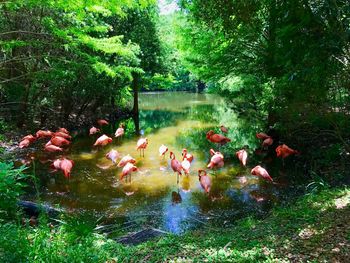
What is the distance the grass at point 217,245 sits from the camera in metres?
3.62

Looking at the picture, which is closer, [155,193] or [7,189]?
[7,189]

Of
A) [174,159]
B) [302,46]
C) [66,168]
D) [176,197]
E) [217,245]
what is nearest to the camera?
[217,245]

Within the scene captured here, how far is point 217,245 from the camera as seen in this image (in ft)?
13.9

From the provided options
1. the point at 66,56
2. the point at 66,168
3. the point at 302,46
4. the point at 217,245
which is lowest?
the point at 66,168

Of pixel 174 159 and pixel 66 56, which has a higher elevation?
pixel 66 56

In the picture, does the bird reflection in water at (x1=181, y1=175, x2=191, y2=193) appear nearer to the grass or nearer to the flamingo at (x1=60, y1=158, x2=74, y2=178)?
the flamingo at (x1=60, y1=158, x2=74, y2=178)

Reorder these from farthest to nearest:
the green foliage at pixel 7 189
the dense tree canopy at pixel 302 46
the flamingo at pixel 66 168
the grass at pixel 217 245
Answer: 1. the flamingo at pixel 66 168
2. the dense tree canopy at pixel 302 46
3. the green foliage at pixel 7 189
4. the grass at pixel 217 245

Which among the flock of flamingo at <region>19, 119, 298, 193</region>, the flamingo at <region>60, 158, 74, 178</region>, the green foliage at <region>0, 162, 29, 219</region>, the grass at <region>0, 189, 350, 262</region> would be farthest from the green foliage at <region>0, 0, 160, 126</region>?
the grass at <region>0, 189, 350, 262</region>

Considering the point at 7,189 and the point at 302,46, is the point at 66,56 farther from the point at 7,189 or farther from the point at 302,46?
the point at 7,189

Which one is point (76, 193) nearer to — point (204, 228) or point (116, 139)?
point (204, 228)

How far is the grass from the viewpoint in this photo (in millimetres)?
3615

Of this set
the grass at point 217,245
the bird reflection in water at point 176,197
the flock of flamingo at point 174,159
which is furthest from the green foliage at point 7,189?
the flock of flamingo at point 174,159

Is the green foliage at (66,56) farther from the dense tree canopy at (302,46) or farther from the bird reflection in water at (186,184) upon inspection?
the bird reflection in water at (186,184)

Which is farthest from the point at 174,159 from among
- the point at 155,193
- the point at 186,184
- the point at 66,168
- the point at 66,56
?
the point at 66,56
